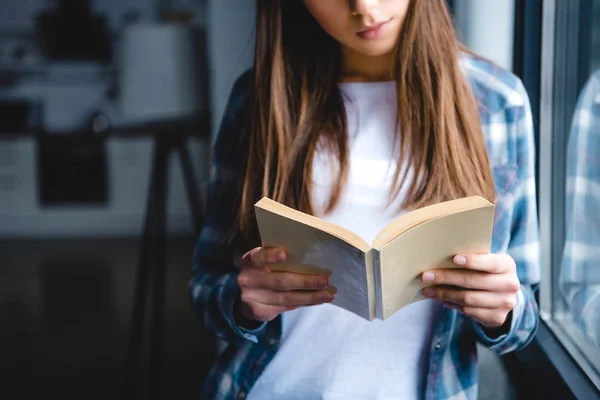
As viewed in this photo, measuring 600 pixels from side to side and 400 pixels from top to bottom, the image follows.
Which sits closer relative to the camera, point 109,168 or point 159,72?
point 159,72

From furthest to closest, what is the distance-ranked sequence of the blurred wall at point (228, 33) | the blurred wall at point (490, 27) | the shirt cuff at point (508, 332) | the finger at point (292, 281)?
1. the blurred wall at point (228, 33)
2. the blurred wall at point (490, 27)
3. the shirt cuff at point (508, 332)
4. the finger at point (292, 281)

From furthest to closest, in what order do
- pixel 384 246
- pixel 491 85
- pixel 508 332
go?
pixel 491 85, pixel 508 332, pixel 384 246

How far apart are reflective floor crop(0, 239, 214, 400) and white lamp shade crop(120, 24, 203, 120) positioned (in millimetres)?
1085

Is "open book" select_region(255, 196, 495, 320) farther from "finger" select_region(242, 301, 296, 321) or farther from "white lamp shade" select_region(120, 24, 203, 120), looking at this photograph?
"white lamp shade" select_region(120, 24, 203, 120)

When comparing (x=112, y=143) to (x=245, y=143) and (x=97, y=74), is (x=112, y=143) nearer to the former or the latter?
(x=97, y=74)

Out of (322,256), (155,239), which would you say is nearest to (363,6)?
(322,256)

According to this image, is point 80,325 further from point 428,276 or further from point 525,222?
point 428,276

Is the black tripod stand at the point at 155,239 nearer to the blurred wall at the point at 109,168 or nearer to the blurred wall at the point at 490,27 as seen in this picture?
the blurred wall at the point at 490,27

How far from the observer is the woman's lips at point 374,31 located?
92cm

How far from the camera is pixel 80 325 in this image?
3.32 metres

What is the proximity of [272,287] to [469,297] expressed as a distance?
23 cm

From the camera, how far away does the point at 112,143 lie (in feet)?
16.9

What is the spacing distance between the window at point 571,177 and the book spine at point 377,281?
417mm

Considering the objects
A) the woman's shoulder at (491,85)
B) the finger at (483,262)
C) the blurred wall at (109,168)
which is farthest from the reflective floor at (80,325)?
the finger at (483,262)
